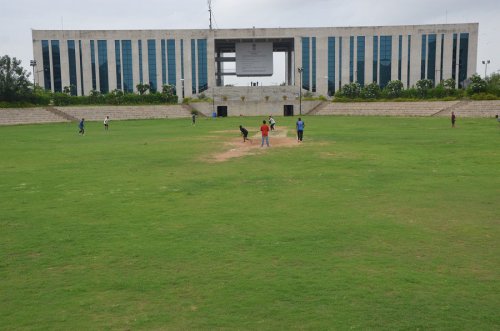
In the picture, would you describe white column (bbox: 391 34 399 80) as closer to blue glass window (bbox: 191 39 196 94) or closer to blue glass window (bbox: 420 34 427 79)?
blue glass window (bbox: 420 34 427 79)

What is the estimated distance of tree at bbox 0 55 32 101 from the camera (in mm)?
67375

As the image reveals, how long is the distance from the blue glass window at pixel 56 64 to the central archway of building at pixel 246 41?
3235 centimetres

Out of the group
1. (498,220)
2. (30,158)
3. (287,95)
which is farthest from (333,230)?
(287,95)

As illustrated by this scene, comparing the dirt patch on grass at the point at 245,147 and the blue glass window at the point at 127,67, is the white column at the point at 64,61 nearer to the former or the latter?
the blue glass window at the point at 127,67

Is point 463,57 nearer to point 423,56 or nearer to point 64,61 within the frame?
point 423,56

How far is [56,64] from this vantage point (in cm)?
9388

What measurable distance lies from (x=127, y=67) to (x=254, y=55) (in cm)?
2671

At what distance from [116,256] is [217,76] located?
98.7 m

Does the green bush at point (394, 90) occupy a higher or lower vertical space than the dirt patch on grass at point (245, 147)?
higher

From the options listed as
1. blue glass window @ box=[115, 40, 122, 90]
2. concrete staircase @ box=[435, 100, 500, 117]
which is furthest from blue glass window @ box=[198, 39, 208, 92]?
concrete staircase @ box=[435, 100, 500, 117]

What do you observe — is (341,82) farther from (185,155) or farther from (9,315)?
(9,315)

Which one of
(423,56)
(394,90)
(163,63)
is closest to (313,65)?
(394,90)

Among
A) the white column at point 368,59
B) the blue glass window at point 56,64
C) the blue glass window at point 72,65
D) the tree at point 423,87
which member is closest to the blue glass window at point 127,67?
the blue glass window at point 72,65

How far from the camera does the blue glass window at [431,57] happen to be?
92619mm
